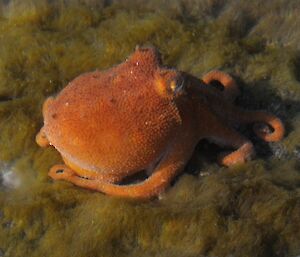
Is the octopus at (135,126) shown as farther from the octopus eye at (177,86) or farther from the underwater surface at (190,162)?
the underwater surface at (190,162)

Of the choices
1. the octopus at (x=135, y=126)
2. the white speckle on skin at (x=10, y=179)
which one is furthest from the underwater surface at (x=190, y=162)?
the octopus at (x=135, y=126)

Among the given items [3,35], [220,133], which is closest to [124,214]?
[220,133]

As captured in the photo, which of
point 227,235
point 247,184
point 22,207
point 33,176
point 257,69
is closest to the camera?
point 227,235

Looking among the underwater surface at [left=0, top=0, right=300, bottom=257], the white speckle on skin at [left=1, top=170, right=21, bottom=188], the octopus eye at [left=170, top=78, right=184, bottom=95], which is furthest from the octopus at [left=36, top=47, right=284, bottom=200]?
the white speckle on skin at [left=1, top=170, right=21, bottom=188]

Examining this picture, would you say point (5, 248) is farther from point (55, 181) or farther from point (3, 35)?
point (3, 35)

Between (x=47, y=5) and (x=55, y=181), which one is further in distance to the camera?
(x=47, y=5)

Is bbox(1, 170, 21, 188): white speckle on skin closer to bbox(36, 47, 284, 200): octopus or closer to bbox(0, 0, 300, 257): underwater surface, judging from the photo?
bbox(0, 0, 300, 257): underwater surface
